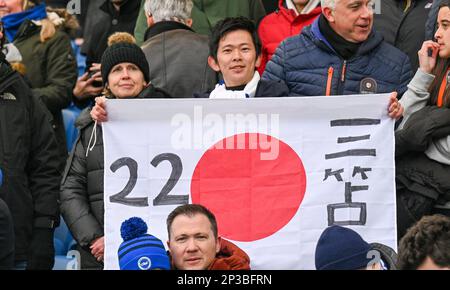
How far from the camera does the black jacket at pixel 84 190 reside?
9.51m

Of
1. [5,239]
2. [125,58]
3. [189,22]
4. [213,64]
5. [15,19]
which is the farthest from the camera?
[15,19]

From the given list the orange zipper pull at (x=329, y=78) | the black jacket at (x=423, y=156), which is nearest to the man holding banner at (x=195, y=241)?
the black jacket at (x=423, y=156)

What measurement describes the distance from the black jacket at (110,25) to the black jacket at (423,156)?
146 inches

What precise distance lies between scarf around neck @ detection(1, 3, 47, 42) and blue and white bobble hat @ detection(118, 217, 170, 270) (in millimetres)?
3824

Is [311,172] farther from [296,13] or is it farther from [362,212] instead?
[296,13]

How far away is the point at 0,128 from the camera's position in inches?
397

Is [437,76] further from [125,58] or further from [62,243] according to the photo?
[62,243]

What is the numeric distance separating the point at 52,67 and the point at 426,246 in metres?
5.67

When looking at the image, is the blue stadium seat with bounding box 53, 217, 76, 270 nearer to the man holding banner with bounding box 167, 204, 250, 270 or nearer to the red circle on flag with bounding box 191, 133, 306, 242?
the red circle on flag with bounding box 191, 133, 306, 242

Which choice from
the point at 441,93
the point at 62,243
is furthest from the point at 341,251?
the point at 62,243

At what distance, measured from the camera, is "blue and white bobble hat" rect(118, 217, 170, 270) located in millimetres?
8039

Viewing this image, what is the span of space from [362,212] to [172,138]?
1265 millimetres

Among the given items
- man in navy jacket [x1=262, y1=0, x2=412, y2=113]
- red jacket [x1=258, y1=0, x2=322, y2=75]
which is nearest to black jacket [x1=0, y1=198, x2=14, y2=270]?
man in navy jacket [x1=262, y1=0, x2=412, y2=113]

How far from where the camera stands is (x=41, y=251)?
10125 millimetres
